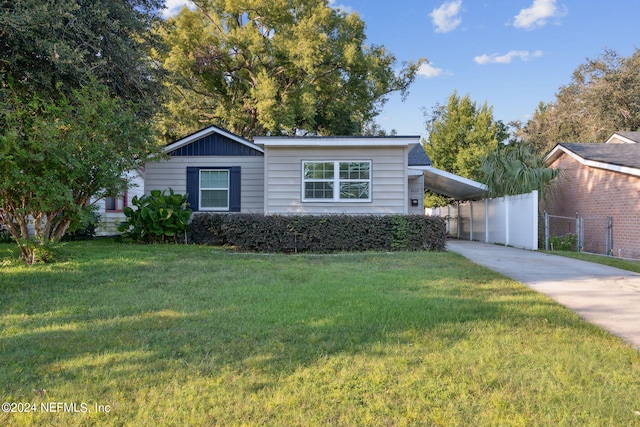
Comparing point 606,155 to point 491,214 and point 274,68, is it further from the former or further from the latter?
point 274,68

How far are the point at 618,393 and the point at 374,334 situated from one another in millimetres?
1869

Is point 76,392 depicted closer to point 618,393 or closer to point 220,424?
point 220,424

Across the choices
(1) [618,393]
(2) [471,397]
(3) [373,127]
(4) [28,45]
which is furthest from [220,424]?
(3) [373,127]

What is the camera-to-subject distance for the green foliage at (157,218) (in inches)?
444

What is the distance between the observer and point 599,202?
12.6m

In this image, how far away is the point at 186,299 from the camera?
530 centimetres

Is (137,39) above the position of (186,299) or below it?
above

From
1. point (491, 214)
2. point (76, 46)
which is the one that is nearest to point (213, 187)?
point (76, 46)

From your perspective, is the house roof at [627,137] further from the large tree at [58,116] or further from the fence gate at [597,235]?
the large tree at [58,116]

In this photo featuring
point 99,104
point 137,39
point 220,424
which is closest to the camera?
point 220,424

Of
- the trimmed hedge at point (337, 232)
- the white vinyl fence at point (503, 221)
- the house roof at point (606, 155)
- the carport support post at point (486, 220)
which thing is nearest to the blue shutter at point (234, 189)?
the trimmed hedge at point (337, 232)

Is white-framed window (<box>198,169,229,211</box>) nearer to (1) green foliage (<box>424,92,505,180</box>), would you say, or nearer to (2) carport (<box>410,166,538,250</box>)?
(2) carport (<box>410,166,538,250</box>)

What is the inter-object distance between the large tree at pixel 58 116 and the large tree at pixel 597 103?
2465cm

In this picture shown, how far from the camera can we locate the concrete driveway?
4387 millimetres
